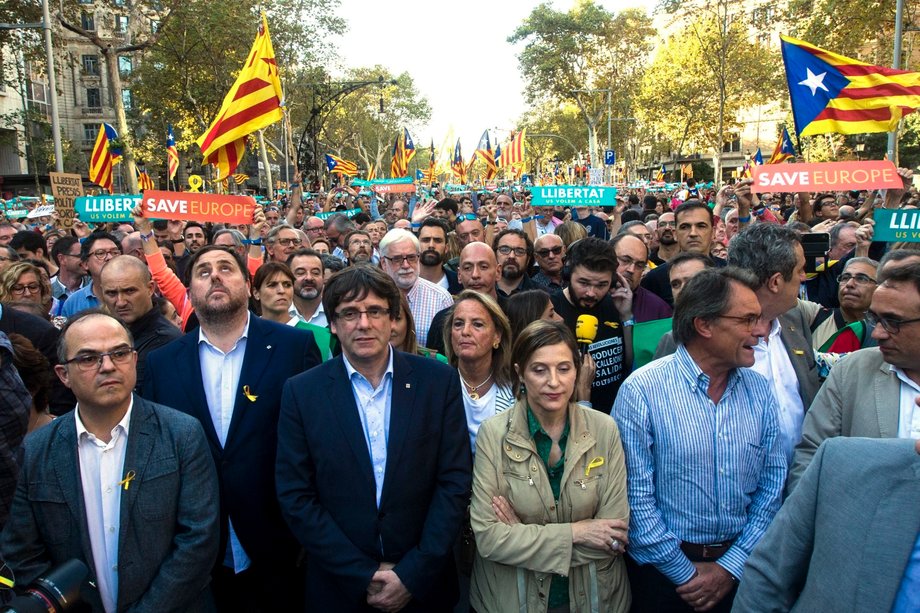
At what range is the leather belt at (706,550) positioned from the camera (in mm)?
2926

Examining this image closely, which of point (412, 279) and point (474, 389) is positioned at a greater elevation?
point (412, 279)

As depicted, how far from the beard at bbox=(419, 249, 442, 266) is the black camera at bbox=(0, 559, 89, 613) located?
4.10 meters

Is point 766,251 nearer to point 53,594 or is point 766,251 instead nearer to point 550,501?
point 550,501

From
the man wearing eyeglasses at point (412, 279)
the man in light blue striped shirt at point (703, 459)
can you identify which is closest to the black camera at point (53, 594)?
the man in light blue striped shirt at point (703, 459)


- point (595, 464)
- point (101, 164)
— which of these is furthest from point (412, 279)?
point (101, 164)

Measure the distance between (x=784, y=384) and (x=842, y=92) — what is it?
557cm

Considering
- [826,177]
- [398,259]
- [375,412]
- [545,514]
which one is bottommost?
[545,514]

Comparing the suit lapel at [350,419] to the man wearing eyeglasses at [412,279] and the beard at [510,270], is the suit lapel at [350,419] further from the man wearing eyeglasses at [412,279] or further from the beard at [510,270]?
the beard at [510,270]

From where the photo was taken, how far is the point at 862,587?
1.67 meters

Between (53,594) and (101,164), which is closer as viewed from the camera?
(53,594)

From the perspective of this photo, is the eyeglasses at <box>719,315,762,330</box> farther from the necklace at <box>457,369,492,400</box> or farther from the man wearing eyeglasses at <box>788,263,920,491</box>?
the necklace at <box>457,369,492,400</box>

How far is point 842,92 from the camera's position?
7574 mm

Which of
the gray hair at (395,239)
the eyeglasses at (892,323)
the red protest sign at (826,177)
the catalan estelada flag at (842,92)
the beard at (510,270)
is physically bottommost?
the eyeglasses at (892,323)

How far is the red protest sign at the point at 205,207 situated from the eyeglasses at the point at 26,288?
1.39 m
